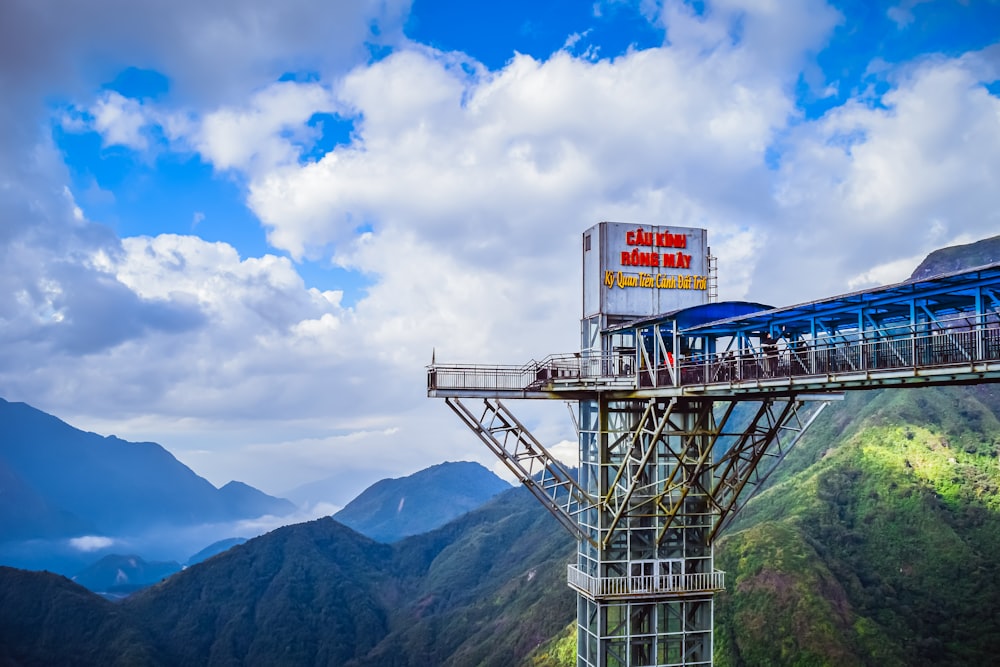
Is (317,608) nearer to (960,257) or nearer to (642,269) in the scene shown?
(642,269)

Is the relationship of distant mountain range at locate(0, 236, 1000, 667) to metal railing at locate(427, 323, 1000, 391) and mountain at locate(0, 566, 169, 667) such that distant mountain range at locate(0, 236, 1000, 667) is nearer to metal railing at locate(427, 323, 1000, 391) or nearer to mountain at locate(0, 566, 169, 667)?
mountain at locate(0, 566, 169, 667)

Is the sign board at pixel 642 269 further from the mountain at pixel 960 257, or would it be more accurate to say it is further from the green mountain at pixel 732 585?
the mountain at pixel 960 257

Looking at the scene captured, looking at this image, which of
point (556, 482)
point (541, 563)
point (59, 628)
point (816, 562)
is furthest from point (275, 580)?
point (556, 482)

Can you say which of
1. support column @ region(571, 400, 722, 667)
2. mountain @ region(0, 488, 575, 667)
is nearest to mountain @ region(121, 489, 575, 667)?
mountain @ region(0, 488, 575, 667)

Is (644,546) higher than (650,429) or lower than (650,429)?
lower

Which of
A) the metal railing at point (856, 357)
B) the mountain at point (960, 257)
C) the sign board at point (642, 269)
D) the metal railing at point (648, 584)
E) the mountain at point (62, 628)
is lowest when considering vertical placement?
the mountain at point (62, 628)

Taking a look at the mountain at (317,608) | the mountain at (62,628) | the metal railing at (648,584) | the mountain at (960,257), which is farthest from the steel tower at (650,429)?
the mountain at (960,257)

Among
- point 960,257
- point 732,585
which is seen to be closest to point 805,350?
point 732,585
